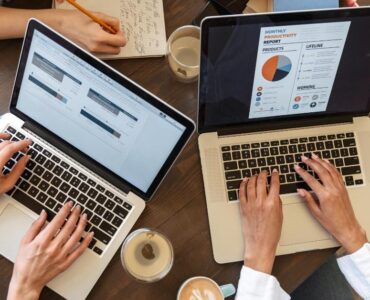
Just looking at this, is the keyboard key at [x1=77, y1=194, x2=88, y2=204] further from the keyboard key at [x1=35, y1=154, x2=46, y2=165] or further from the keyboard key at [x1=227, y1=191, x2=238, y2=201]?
the keyboard key at [x1=227, y1=191, x2=238, y2=201]

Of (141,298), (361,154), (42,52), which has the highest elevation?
(361,154)

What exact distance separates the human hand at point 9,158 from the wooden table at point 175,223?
Result: 0.10 metres

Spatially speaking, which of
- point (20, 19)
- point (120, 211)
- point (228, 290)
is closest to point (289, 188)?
point (228, 290)

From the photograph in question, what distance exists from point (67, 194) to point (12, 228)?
121 mm

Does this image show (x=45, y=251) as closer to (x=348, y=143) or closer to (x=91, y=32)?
(x=91, y=32)

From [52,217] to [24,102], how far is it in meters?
0.23

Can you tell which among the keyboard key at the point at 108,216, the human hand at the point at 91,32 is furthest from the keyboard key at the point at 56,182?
the human hand at the point at 91,32

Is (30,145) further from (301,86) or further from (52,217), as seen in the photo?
(301,86)

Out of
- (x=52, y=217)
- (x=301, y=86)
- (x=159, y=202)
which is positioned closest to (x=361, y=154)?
(x=301, y=86)

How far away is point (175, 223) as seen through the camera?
879mm

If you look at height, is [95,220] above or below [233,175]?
below

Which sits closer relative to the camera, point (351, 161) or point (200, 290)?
point (200, 290)

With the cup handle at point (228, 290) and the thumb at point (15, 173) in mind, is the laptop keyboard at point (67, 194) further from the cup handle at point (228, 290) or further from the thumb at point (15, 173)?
the cup handle at point (228, 290)

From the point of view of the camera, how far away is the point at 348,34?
80 cm
